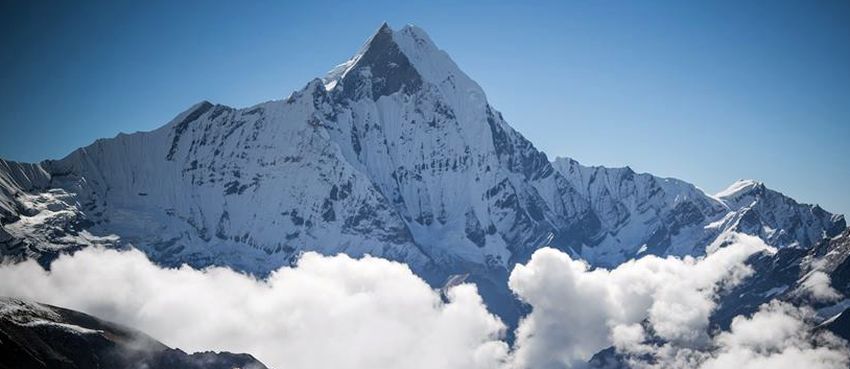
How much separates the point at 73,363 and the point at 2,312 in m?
23.0

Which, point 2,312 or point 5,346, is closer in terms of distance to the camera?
point 5,346

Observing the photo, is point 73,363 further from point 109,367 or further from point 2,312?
point 2,312

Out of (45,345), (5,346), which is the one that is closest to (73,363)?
(45,345)

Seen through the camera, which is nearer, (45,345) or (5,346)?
(5,346)

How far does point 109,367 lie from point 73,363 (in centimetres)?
1052

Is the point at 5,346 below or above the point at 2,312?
below

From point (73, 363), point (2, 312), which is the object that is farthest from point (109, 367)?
point (2, 312)

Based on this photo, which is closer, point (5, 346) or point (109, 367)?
point (5, 346)

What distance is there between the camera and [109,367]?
7859 inches

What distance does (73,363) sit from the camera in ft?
625

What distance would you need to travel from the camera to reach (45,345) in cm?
19025

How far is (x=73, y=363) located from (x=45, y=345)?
7056mm

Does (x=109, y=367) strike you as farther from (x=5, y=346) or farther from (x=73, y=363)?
(x=5, y=346)

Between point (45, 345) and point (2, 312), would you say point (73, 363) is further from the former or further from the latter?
point (2, 312)
